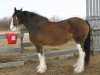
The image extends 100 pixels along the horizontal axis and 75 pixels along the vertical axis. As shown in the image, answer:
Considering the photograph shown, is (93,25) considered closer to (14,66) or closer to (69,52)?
(69,52)

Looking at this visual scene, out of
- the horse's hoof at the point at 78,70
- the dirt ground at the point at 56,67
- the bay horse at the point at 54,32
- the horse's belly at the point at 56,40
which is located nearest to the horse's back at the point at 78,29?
the bay horse at the point at 54,32

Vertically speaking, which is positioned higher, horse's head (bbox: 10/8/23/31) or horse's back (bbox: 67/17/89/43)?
horse's head (bbox: 10/8/23/31)

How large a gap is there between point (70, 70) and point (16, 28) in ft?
7.23

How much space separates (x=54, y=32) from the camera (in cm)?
875

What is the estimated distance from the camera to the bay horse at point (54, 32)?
8.62 meters

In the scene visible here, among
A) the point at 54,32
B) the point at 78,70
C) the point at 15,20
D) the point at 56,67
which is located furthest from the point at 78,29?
the point at 15,20

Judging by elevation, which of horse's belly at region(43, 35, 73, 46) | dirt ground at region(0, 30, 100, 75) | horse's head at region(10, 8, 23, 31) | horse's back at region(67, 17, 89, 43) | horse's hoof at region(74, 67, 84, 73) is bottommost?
dirt ground at region(0, 30, 100, 75)

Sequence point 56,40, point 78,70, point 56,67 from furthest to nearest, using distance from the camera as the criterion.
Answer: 1. point 56,67
2. point 56,40
3. point 78,70

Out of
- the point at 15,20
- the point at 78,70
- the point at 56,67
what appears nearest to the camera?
the point at 78,70

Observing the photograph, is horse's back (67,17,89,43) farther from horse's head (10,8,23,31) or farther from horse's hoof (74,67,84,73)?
horse's head (10,8,23,31)

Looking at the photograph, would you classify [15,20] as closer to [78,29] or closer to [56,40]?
[56,40]

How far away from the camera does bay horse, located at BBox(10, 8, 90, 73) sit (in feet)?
28.3

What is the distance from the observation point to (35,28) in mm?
8953

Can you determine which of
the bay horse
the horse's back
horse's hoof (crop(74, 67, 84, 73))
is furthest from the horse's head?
horse's hoof (crop(74, 67, 84, 73))
